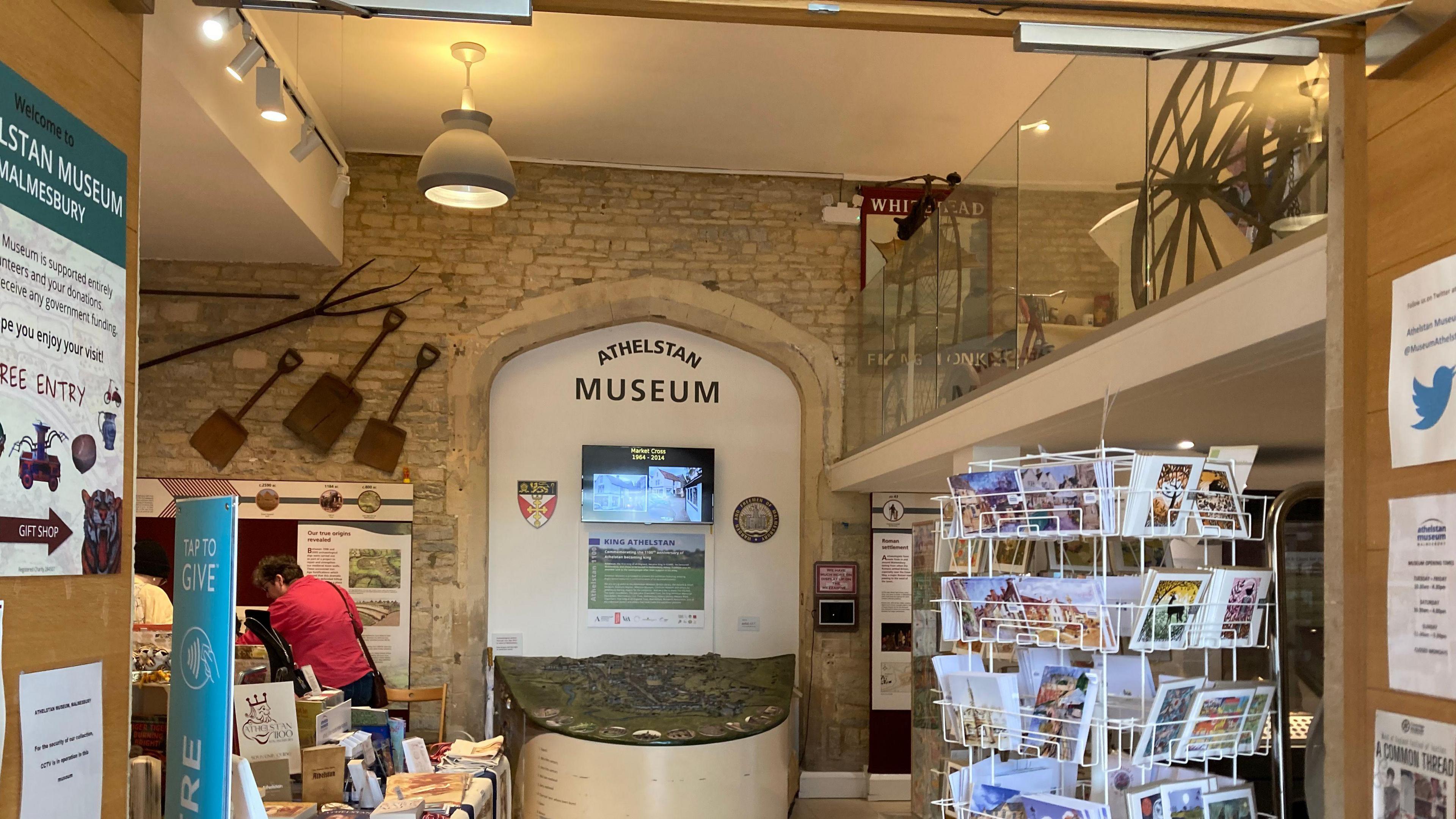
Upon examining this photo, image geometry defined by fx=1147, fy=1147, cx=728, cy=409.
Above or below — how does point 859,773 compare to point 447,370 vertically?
below

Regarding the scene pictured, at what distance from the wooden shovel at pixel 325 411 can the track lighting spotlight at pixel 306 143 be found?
71.8 inches

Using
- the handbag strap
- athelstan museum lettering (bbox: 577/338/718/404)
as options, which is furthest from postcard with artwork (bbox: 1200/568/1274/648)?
athelstan museum lettering (bbox: 577/338/718/404)

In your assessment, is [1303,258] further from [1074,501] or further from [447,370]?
[447,370]

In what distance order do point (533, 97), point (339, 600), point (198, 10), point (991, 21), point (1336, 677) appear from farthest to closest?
point (533, 97)
point (339, 600)
point (198, 10)
point (1336, 677)
point (991, 21)

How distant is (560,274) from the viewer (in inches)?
340

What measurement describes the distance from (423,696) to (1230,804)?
625cm

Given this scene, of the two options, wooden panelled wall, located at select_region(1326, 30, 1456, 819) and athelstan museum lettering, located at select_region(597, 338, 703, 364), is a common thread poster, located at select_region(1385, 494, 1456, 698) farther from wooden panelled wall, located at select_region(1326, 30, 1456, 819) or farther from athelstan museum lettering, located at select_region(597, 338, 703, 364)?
athelstan museum lettering, located at select_region(597, 338, 703, 364)

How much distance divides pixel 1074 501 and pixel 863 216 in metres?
6.44

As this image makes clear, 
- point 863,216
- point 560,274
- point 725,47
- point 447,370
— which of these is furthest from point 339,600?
point 863,216

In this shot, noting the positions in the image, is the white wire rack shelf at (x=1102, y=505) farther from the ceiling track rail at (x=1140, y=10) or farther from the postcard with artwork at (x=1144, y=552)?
the ceiling track rail at (x=1140, y=10)

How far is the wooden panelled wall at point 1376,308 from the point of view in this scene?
190 cm

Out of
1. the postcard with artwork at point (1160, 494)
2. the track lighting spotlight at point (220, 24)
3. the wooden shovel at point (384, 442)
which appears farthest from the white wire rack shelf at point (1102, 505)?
the wooden shovel at point (384, 442)

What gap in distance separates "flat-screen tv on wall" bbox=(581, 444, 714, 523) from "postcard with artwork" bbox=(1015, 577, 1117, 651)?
6.16m

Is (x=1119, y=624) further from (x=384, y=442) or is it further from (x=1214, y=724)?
(x=384, y=442)
